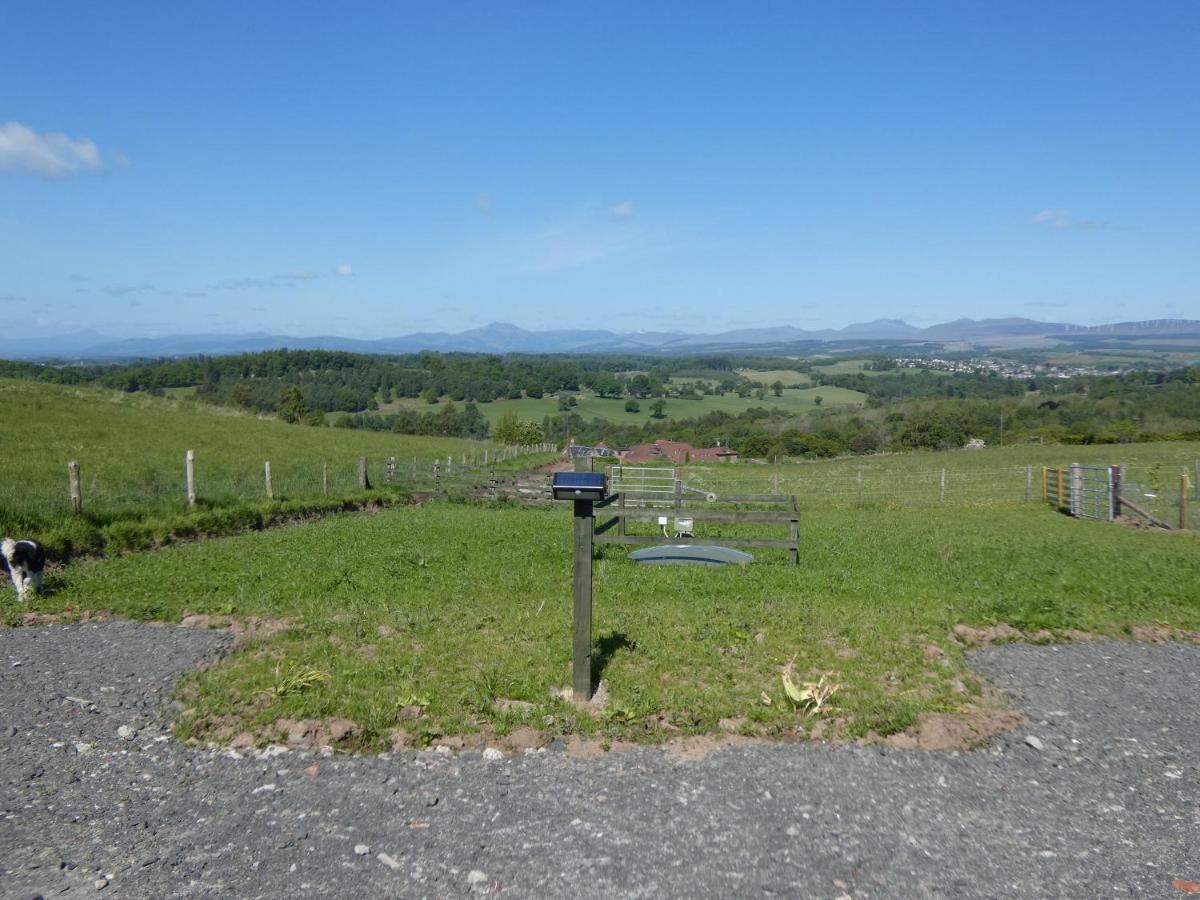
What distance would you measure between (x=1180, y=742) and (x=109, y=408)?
48.2 metres

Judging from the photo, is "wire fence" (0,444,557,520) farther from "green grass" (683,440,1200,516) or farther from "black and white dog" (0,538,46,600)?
"green grass" (683,440,1200,516)

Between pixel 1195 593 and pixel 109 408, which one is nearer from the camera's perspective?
pixel 1195 593

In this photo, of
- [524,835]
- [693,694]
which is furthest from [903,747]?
[524,835]

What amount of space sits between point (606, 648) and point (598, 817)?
3.24 m

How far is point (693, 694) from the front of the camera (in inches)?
294

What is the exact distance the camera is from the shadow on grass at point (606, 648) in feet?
26.2

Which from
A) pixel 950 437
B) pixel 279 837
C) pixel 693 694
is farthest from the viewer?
pixel 950 437

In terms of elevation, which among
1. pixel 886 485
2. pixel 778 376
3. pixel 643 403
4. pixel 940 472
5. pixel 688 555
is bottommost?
pixel 886 485

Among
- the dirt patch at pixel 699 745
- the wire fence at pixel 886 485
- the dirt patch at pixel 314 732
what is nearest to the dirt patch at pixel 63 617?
the dirt patch at pixel 314 732

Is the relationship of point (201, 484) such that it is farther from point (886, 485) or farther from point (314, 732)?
point (886, 485)

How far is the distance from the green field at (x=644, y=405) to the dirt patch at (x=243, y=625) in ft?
286

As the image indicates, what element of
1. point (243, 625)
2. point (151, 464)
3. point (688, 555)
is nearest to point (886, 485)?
point (688, 555)

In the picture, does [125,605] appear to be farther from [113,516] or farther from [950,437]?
[950,437]

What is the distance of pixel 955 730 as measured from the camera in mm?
6867
